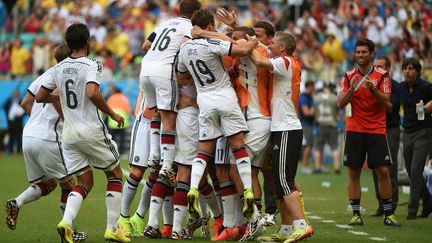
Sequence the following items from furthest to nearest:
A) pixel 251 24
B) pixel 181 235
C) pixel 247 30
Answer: pixel 251 24 → pixel 247 30 → pixel 181 235

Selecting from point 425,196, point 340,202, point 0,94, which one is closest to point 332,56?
point 0,94

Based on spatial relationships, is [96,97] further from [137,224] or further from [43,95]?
[137,224]

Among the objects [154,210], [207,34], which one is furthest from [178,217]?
[207,34]

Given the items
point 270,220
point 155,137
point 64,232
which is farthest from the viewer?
point 270,220

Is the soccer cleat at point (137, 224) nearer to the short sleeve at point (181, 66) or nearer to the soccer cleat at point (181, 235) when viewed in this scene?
the soccer cleat at point (181, 235)

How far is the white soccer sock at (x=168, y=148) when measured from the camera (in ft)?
38.7

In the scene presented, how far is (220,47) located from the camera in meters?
11.3

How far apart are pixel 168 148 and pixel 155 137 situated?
1.68 feet

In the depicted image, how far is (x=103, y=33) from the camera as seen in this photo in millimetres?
32625

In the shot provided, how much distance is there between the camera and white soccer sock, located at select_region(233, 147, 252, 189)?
11.3 meters

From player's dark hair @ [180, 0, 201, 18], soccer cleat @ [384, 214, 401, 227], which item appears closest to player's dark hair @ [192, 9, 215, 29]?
player's dark hair @ [180, 0, 201, 18]

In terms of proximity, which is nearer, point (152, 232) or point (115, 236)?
point (115, 236)

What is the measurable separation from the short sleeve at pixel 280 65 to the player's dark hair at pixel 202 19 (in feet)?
2.95

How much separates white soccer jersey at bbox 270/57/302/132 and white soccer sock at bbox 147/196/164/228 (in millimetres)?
1687
